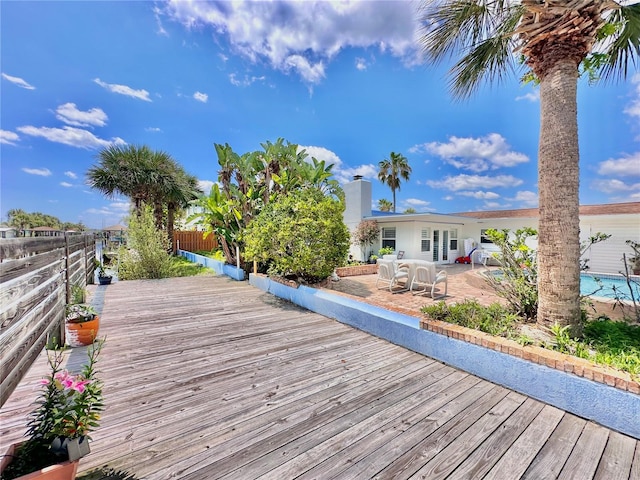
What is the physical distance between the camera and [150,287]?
29.0ft

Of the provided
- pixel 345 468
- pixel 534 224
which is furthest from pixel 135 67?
pixel 534 224

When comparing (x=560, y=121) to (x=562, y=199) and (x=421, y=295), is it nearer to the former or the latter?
(x=562, y=199)

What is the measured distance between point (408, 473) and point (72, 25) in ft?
37.0

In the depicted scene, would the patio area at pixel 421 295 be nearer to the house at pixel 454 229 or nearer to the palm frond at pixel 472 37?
the palm frond at pixel 472 37

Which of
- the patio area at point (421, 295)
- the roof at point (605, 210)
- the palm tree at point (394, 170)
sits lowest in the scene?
the patio area at point (421, 295)

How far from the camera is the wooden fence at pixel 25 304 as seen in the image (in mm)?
2359

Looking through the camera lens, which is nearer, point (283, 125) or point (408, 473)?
point (408, 473)

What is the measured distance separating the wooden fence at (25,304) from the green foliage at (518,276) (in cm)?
625

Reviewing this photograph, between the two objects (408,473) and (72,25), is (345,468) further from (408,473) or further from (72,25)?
(72,25)

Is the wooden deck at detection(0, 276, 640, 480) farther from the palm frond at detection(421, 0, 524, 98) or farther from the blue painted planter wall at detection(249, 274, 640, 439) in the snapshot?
the palm frond at detection(421, 0, 524, 98)

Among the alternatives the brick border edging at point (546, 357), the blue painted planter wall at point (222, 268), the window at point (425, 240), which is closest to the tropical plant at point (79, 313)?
the brick border edging at point (546, 357)

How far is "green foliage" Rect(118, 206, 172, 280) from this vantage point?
10.0 metres

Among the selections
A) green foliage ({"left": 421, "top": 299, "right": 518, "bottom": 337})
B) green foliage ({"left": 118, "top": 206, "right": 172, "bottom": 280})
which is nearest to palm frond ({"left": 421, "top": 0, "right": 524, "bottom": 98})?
green foliage ({"left": 421, "top": 299, "right": 518, "bottom": 337})

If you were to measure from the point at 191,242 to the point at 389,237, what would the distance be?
16395 mm
